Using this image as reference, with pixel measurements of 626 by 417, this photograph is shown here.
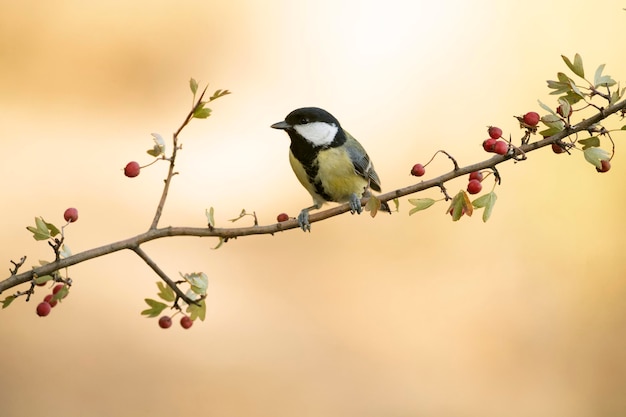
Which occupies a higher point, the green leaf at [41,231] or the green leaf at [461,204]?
the green leaf at [41,231]

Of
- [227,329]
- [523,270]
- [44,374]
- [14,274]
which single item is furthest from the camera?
[523,270]

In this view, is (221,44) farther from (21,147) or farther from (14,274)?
(14,274)

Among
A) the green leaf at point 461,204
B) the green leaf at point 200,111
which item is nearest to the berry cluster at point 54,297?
the green leaf at point 200,111

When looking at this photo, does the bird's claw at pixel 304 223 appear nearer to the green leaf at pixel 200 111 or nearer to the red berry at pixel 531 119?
the green leaf at pixel 200 111

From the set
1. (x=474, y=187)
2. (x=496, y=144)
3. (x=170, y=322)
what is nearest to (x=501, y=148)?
(x=496, y=144)

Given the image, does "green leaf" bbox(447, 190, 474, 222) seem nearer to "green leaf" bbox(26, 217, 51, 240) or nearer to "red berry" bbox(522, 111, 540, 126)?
"red berry" bbox(522, 111, 540, 126)

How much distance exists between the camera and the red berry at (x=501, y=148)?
1.07 meters

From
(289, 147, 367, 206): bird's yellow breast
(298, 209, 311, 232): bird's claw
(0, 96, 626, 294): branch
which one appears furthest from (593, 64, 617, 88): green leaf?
(289, 147, 367, 206): bird's yellow breast

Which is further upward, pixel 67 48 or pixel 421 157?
pixel 67 48

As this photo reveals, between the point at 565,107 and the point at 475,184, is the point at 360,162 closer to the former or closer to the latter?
the point at 475,184

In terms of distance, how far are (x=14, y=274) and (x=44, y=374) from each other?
1.85 meters

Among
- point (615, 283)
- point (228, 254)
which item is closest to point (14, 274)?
point (228, 254)

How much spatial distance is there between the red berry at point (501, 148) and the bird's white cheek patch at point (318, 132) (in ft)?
2.29

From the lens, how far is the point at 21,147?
122 inches
